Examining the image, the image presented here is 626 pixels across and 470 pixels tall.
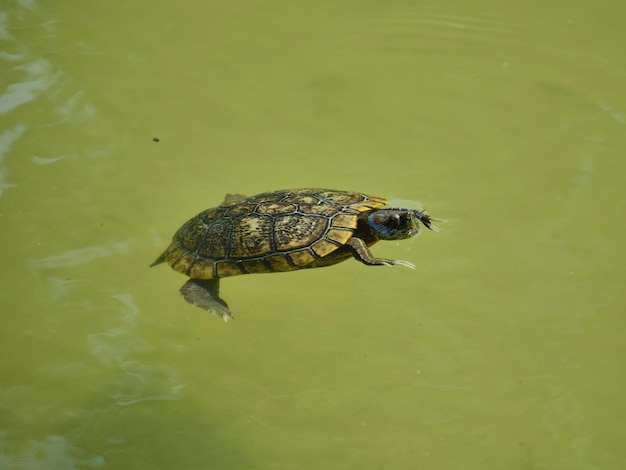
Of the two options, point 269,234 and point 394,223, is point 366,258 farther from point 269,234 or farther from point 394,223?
point 269,234

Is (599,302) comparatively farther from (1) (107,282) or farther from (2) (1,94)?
(2) (1,94)

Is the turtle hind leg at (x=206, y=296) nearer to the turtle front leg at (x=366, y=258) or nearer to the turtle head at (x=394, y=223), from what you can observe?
the turtle front leg at (x=366, y=258)

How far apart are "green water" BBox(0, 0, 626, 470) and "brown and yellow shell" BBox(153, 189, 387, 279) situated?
0.31 metres

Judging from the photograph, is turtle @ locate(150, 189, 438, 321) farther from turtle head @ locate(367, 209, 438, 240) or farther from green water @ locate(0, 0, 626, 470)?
green water @ locate(0, 0, 626, 470)

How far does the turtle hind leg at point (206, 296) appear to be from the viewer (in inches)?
172

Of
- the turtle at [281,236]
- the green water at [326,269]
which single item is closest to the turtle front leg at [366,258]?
the turtle at [281,236]

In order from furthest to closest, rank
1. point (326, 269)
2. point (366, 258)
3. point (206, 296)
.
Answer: point (326, 269) → point (206, 296) → point (366, 258)

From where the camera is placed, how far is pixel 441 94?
20.8 ft

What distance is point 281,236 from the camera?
14.3 feet

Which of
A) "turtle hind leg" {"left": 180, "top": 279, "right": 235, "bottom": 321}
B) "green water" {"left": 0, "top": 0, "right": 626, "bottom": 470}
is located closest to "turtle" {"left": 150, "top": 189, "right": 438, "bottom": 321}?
"turtle hind leg" {"left": 180, "top": 279, "right": 235, "bottom": 321}

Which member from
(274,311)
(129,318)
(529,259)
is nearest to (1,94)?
(129,318)

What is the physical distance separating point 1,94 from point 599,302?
18.9ft

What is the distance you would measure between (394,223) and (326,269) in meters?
0.72

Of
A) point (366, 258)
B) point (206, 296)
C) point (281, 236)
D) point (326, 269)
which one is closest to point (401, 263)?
point (366, 258)
